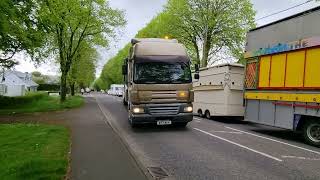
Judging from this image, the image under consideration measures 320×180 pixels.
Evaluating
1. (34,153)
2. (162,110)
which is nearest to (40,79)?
(162,110)

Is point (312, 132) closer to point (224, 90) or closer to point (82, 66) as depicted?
point (224, 90)

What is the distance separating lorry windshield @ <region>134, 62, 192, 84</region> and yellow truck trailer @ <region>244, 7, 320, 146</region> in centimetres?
299

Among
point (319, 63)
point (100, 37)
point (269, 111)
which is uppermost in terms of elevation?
point (100, 37)

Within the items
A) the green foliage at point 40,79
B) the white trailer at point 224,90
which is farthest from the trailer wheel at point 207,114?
the green foliage at point 40,79

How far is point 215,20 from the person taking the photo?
1800 inches

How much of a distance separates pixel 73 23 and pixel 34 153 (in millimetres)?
29987

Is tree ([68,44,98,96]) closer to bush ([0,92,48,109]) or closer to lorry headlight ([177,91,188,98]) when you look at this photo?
bush ([0,92,48,109])

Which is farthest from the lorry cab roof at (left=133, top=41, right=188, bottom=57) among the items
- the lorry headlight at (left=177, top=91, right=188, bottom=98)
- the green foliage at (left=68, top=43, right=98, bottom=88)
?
the green foliage at (left=68, top=43, right=98, bottom=88)

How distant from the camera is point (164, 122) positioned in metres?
17.1

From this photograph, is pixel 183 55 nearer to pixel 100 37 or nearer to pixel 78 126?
pixel 78 126

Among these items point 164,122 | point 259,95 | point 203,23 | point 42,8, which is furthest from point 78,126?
point 203,23

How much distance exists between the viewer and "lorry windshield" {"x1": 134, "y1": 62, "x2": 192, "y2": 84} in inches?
667

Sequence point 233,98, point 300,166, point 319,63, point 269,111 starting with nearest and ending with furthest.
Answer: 1. point 300,166
2. point 319,63
3. point 269,111
4. point 233,98

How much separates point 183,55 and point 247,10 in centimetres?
3049
